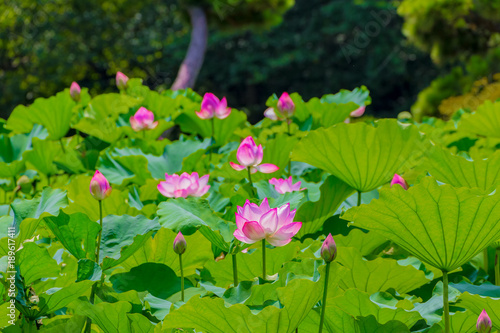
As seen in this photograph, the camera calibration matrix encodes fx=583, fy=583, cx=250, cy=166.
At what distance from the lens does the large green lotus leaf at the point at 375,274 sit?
0.69 meters

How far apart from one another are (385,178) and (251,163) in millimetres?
209

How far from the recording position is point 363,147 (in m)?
0.88

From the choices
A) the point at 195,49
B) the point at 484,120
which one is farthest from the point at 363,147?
the point at 195,49

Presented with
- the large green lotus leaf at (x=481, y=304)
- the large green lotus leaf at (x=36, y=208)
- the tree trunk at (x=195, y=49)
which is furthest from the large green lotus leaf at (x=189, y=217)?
the tree trunk at (x=195, y=49)

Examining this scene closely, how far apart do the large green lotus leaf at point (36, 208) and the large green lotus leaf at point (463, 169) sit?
1.66ft

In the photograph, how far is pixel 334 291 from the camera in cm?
62

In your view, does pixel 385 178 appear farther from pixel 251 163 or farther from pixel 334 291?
pixel 334 291

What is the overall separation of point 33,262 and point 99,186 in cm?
17

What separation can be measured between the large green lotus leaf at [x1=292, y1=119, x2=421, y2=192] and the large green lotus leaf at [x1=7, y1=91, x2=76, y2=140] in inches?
29.9

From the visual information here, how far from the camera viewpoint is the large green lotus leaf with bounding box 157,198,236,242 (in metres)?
0.69

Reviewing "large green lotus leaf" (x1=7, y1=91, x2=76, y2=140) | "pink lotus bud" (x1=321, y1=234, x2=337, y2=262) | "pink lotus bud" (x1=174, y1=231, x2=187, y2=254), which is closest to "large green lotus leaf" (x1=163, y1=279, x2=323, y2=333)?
"pink lotus bud" (x1=321, y1=234, x2=337, y2=262)

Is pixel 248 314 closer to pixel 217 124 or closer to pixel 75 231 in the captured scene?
pixel 75 231

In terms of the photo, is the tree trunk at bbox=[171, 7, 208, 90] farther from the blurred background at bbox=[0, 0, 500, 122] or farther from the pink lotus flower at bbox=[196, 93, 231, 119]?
the pink lotus flower at bbox=[196, 93, 231, 119]

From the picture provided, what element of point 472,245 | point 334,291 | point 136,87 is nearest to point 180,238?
point 334,291
